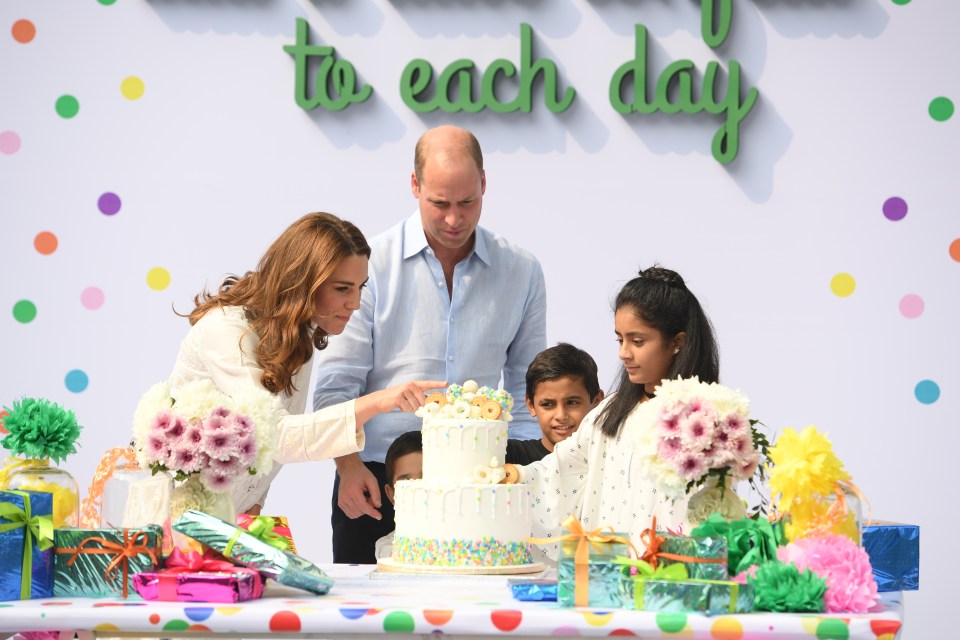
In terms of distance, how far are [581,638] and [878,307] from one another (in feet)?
11.5

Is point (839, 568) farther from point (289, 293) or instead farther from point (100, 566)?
point (289, 293)

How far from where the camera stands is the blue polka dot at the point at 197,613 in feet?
7.55

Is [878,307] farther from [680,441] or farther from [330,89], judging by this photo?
[680,441]

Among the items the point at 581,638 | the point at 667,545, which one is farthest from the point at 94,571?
the point at 667,545

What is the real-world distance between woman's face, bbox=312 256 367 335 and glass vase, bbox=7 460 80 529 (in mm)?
1034

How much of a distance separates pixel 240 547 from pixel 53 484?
1.72 feet

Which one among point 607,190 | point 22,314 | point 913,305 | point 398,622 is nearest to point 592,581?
point 398,622

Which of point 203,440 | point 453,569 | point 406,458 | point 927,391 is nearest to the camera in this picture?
point 203,440

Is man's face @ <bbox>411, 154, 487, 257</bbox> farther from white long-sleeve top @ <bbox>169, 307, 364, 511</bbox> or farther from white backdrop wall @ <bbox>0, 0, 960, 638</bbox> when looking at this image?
white backdrop wall @ <bbox>0, 0, 960, 638</bbox>

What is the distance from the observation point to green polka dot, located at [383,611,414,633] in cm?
228

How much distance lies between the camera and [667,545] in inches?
95.0

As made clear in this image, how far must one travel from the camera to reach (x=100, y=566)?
2498 millimetres

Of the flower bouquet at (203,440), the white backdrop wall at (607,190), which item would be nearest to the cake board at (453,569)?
the flower bouquet at (203,440)

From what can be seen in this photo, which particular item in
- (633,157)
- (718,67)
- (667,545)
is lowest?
(667,545)
